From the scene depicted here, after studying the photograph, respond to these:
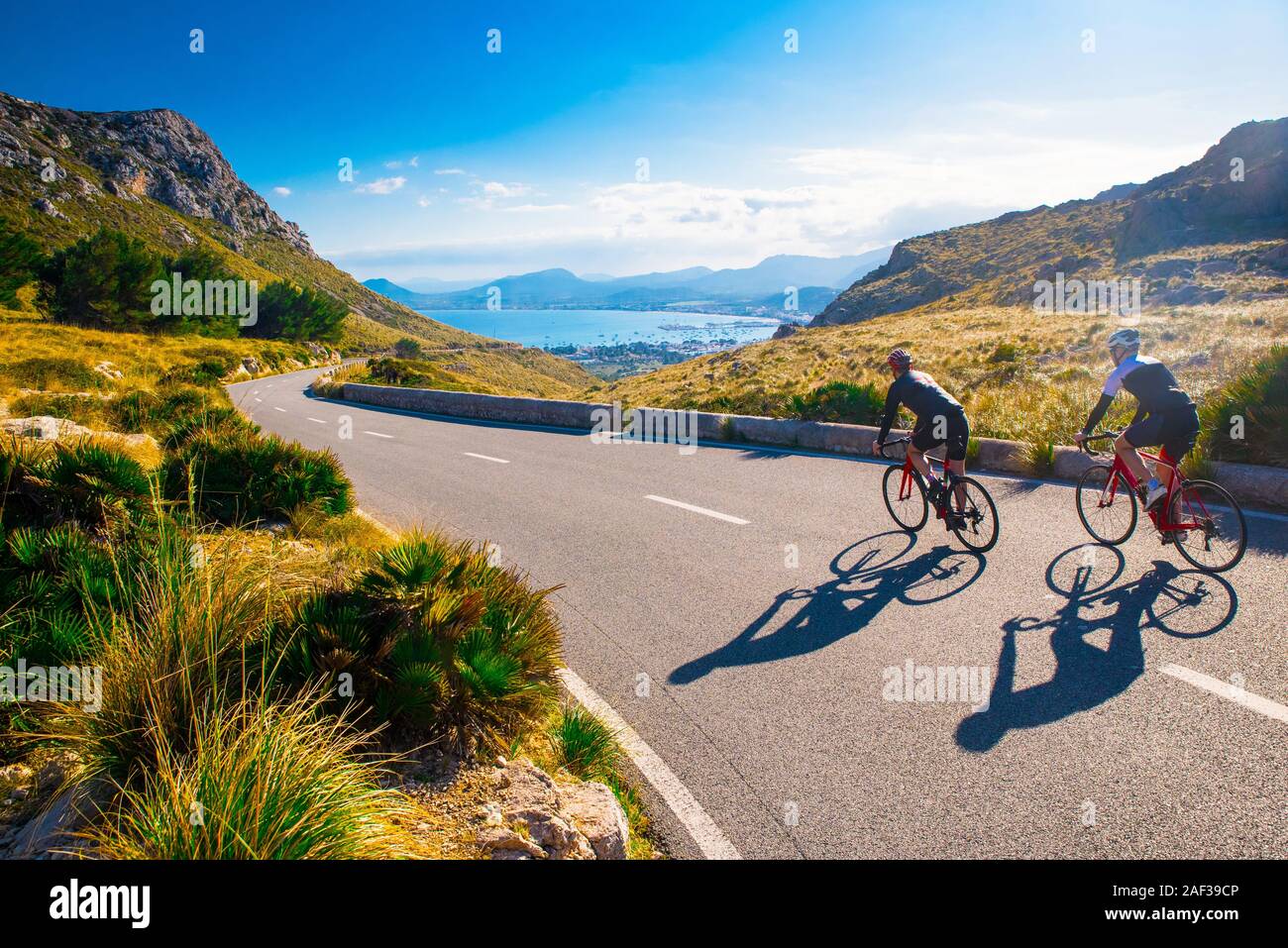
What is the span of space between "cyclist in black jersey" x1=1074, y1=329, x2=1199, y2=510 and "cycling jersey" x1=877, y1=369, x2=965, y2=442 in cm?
136

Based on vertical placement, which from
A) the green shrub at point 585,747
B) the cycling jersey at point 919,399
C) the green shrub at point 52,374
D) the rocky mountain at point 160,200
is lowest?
the green shrub at point 585,747

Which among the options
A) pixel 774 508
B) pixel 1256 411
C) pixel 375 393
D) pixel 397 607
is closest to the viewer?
pixel 397 607

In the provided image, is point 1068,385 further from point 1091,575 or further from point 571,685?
point 571,685

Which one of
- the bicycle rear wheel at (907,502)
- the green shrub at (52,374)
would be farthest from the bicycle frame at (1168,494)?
the green shrub at (52,374)

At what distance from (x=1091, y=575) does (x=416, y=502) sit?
818 cm

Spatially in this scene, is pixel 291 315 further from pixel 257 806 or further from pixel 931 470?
pixel 257 806

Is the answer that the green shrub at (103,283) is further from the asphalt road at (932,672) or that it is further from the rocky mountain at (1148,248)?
the rocky mountain at (1148,248)

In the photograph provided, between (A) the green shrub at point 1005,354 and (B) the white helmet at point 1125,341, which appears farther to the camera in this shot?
(A) the green shrub at point 1005,354

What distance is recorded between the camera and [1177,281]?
45062 millimetres

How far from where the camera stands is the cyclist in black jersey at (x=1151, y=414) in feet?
19.1

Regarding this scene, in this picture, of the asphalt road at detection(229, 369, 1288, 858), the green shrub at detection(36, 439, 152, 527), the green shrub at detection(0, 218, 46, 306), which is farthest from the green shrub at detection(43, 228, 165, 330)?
the green shrub at detection(36, 439, 152, 527)

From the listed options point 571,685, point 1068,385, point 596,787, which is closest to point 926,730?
point 596,787

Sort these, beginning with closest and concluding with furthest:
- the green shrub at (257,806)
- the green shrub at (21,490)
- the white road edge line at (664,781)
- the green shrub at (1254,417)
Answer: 1. the green shrub at (257,806)
2. the white road edge line at (664,781)
3. the green shrub at (21,490)
4. the green shrub at (1254,417)

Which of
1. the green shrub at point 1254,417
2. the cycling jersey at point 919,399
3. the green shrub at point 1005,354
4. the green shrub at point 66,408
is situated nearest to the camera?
the cycling jersey at point 919,399
